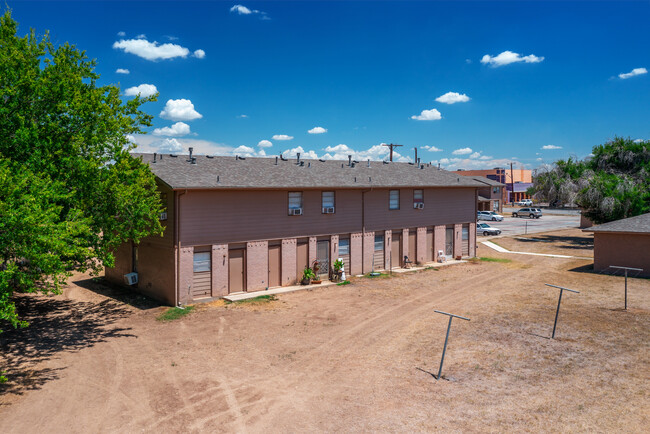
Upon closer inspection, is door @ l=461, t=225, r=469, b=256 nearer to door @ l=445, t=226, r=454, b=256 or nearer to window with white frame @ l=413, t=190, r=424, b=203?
door @ l=445, t=226, r=454, b=256

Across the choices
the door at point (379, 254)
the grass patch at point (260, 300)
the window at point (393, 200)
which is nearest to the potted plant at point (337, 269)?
the door at point (379, 254)

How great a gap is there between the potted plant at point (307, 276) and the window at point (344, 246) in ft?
8.45

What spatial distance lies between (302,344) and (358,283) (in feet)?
31.2

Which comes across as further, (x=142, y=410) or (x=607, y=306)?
(x=607, y=306)

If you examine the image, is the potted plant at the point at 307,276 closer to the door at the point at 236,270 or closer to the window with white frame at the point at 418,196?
the door at the point at 236,270

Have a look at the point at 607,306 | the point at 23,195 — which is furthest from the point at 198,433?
the point at 607,306

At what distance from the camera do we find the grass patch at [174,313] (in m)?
16.9

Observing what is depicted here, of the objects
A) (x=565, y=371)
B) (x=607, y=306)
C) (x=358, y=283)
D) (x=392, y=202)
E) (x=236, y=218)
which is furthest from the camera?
(x=392, y=202)

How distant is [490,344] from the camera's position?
13.9 meters

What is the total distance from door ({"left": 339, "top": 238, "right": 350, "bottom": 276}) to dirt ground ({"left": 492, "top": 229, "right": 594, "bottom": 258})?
703 inches

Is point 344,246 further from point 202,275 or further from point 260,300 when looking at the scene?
point 202,275

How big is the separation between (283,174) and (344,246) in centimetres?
524

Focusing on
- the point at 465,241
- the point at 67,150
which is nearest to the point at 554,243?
the point at 465,241

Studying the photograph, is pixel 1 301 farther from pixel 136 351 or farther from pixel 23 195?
pixel 136 351
